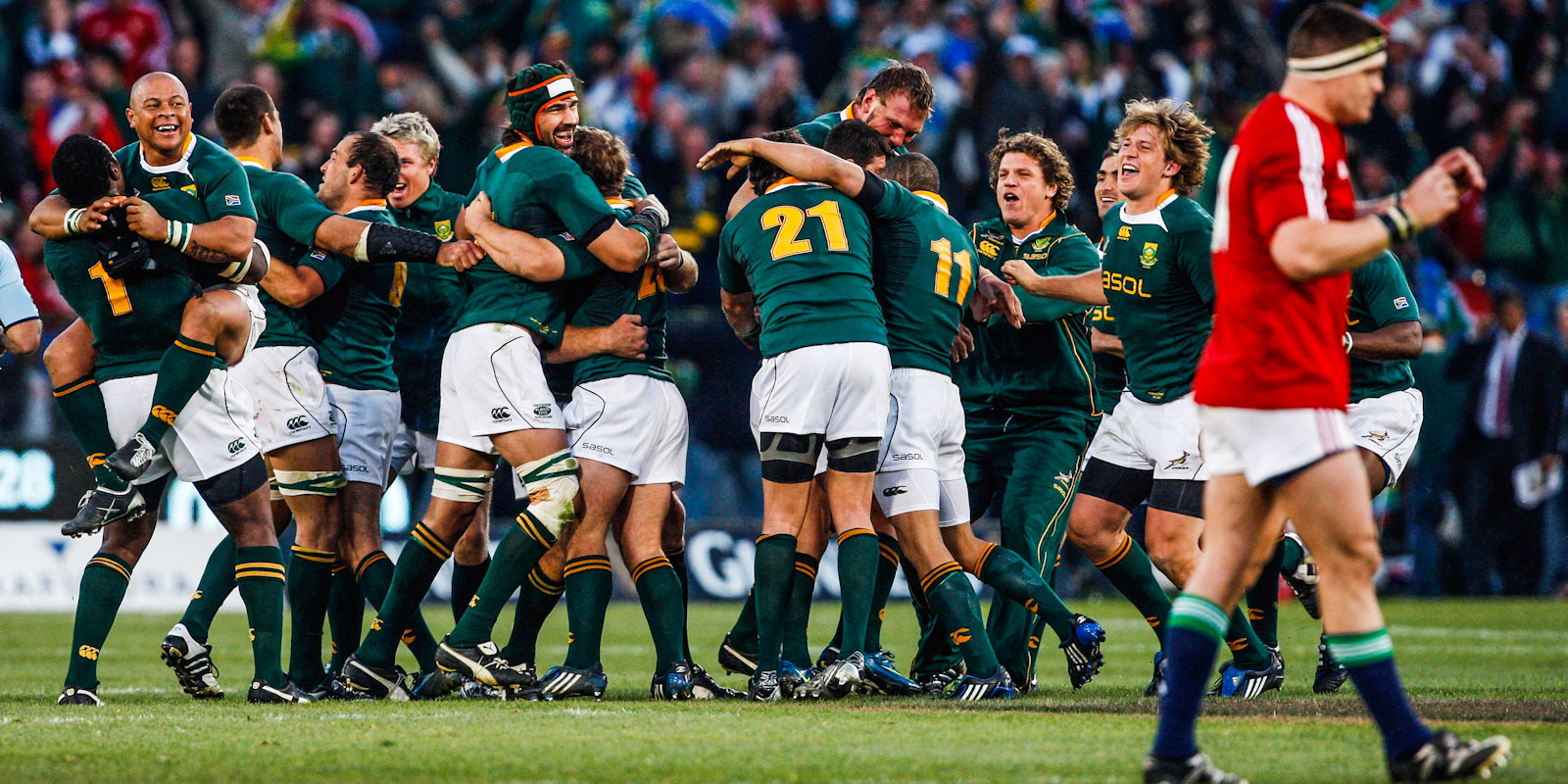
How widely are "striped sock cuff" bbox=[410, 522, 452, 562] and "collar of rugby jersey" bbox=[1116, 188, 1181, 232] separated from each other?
10.9 feet

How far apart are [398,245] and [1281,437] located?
4118mm

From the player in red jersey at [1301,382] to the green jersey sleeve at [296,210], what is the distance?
416 centimetres

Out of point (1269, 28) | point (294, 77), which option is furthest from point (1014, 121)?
point (294, 77)

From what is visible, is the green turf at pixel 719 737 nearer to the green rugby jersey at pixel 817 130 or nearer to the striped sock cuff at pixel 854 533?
the striped sock cuff at pixel 854 533

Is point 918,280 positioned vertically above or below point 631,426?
above

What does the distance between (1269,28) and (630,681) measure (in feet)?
48.0

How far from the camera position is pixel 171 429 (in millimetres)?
7023

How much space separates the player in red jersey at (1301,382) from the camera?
4.58 meters

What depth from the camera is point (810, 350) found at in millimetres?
7043

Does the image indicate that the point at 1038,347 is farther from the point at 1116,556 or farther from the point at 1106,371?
the point at 1116,556

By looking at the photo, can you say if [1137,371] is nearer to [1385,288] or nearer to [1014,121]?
[1385,288]

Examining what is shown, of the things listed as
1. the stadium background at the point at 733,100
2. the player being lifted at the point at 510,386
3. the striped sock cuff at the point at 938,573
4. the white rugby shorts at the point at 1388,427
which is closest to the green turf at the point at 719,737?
the player being lifted at the point at 510,386

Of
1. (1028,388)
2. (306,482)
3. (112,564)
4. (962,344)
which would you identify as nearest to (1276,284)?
(962,344)

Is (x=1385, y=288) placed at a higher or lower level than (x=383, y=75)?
lower
